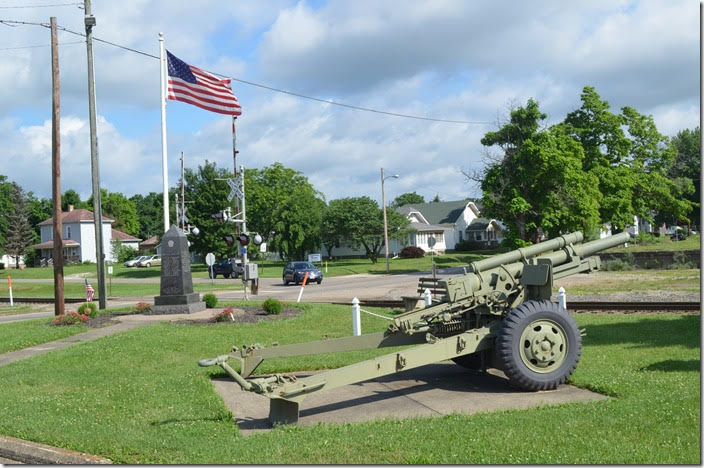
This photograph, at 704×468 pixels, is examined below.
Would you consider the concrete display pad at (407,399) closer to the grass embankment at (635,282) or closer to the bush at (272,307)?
the bush at (272,307)

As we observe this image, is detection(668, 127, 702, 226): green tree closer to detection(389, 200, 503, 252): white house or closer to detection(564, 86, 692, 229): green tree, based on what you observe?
detection(389, 200, 503, 252): white house

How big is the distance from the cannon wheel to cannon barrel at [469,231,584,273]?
833mm

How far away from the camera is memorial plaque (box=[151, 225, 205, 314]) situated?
21.0 m

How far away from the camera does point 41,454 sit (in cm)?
694

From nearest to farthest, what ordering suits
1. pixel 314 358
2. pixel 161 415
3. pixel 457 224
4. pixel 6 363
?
pixel 161 415 < pixel 314 358 < pixel 6 363 < pixel 457 224

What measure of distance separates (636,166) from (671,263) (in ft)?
38.7

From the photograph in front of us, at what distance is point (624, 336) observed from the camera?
13.6 m

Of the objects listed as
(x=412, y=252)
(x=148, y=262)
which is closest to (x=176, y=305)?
(x=412, y=252)

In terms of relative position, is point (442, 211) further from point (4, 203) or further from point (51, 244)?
point (4, 203)

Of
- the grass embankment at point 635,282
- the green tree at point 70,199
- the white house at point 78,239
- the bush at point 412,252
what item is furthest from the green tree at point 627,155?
the green tree at point 70,199

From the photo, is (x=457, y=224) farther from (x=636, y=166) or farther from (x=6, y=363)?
(x=6, y=363)

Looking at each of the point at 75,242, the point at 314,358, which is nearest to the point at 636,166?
the point at 314,358

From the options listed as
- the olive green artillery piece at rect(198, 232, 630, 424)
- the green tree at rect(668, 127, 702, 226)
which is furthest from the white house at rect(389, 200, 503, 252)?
the olive green artillery piece at rect(198, 232, 630, 424)

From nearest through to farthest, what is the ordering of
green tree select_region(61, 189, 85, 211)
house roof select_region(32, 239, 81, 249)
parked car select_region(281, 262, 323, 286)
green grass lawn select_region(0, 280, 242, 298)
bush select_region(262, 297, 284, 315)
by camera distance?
bush select_region(262, 297, 284, 315), green grass lawn select_region(0, 280, 242, 298), parked car select_region(281, 262, 323, 286), house roof select_region(32, 239, 81, 249), green tree select_region(61, 189, 85, 211)
